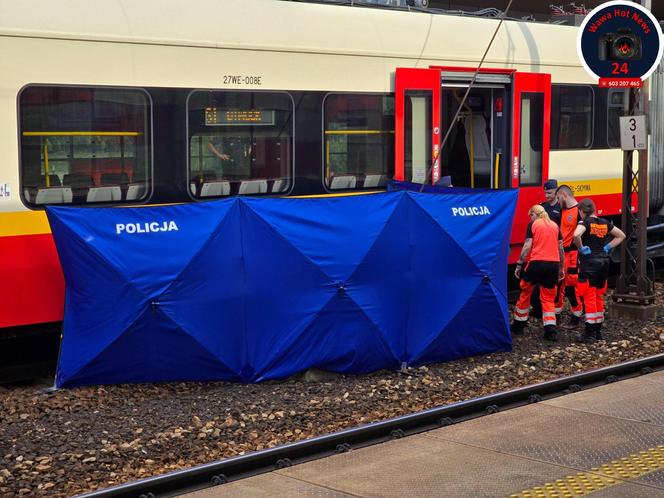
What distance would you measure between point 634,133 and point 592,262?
2.01 meters

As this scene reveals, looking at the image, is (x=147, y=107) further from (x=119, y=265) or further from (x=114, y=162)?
(x=119, y=265)

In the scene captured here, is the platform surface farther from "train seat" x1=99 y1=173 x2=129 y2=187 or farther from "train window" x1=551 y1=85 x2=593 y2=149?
"train window" x1=551 y1=85 x2=593 y2=149

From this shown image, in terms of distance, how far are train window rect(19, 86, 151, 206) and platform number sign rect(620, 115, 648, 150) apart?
18.8 ft

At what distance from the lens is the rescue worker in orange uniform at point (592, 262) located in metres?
11.5

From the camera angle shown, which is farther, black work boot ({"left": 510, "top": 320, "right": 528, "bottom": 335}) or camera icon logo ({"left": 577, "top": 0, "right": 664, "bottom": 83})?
camera icon logo ({"left": 577, "top": 0, "right": 664, "bottom": 83})

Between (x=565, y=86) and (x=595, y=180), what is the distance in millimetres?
1418

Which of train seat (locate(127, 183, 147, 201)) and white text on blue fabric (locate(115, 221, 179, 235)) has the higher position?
train seat (locate(127, 183, 147, 201))

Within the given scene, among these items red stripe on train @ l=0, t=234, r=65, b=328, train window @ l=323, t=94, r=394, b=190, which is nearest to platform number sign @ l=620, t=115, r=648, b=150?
train window @ l=323, t=94, r=394, b=190

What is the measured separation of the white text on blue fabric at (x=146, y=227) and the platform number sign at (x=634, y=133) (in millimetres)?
6028

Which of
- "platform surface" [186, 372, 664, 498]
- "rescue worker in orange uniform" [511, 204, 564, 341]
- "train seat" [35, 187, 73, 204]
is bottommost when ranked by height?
"platform surface" [186, 372, 664, 498]

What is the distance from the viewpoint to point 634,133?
12.8 m

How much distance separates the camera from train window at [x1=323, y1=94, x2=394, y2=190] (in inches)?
466

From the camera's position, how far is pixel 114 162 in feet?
33.1

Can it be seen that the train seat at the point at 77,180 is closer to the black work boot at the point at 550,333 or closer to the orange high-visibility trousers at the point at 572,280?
the black work boot at the point at 550,333
